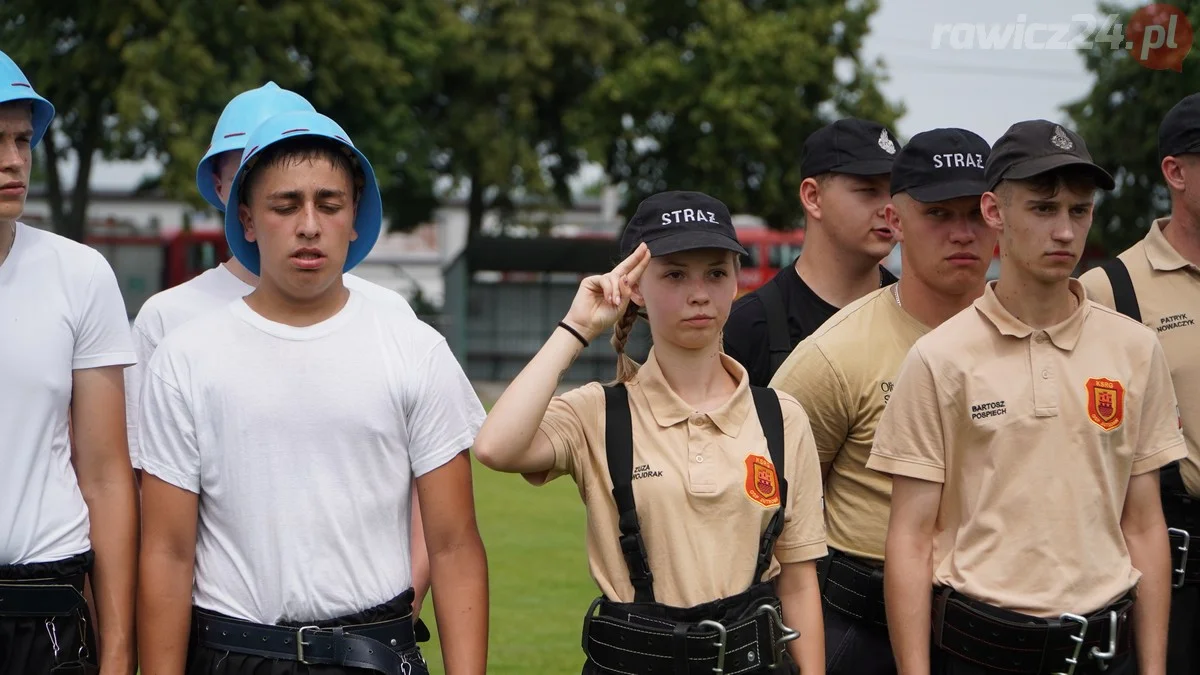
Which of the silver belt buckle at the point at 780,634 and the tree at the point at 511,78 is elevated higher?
the tree at the point at 511,78

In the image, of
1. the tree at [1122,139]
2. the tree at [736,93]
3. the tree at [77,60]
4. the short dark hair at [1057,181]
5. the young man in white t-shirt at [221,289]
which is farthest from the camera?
the tree at [736,93]

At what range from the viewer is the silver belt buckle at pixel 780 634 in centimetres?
409

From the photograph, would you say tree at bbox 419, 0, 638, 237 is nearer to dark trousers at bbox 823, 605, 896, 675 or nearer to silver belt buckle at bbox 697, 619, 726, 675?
dark trousers at bbox 823, 605, 896, 675

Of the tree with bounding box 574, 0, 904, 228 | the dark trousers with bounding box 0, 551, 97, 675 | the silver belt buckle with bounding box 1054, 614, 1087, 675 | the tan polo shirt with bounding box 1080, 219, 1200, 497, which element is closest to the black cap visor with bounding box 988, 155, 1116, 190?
the tan polo shirt with bounding box 1080, 219, 1200, 497

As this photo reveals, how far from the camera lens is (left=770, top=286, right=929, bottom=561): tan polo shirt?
15.9 feet

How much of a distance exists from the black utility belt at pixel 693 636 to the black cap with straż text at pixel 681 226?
939mm

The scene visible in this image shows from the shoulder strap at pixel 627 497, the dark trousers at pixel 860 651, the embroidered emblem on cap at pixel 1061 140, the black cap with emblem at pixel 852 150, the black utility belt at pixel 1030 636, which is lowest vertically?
the dark trousers at pixel 860 651

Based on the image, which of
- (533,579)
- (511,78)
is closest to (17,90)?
(533,579)

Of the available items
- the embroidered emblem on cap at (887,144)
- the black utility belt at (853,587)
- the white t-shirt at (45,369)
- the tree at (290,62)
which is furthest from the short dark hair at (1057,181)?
the tree at (290,62)

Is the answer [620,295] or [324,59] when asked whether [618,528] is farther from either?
[324,59]

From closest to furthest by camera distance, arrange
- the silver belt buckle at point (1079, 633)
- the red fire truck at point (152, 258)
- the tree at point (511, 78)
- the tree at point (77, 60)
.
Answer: the silver belt buckle at point (1079, 633), the tree at point (77, 60), the tree at point (511, 78), the red fire truck at point (152, 258)

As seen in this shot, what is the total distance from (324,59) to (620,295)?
30.8 meters

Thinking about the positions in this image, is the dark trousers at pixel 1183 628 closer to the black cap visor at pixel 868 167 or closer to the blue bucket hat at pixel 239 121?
the black cap visor at pixel 868 167

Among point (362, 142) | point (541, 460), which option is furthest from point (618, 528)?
point (362, 142)
